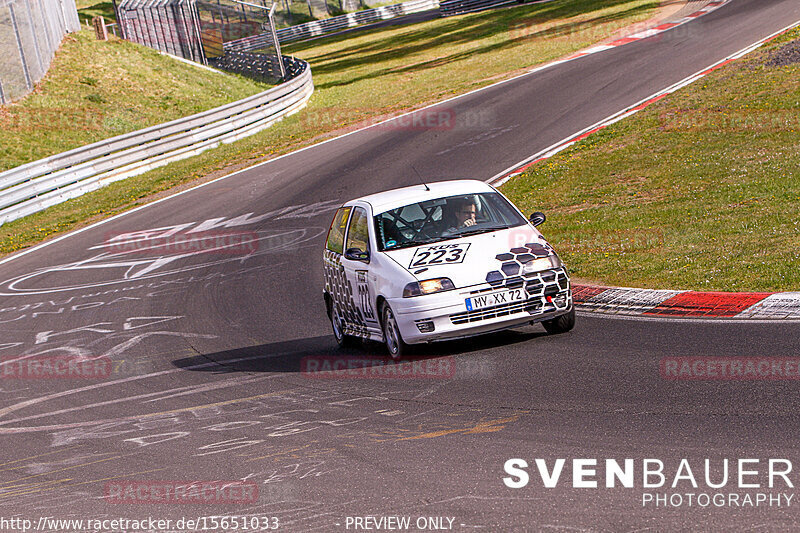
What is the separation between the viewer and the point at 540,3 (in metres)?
54.9

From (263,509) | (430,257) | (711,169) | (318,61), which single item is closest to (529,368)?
(430,257)

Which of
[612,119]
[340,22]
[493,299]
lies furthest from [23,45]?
[340,22]

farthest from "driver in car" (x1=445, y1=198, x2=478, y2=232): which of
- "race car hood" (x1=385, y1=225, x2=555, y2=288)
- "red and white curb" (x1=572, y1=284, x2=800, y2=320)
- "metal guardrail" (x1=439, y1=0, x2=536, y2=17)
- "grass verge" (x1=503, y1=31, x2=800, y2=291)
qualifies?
"metal guardrail" (x1=439, y1=0, x2=536, y2=17)

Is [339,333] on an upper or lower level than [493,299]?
lower

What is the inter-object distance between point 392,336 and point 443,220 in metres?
1.46

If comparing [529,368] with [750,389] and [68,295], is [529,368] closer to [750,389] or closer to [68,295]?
[750,389]

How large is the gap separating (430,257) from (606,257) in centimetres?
445

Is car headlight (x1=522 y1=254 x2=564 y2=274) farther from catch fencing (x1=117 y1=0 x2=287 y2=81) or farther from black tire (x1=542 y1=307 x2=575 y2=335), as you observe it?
catch fencing (x1=117 y1=0 x2=287 y2=81)

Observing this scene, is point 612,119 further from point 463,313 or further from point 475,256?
point 463,313

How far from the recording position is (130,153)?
1118 inches

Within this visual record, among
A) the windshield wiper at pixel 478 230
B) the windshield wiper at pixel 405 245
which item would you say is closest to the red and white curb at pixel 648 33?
the windshield wiper at pixel 478 230

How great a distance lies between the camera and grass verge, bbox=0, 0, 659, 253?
84.4ft

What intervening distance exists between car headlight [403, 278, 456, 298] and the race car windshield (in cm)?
81

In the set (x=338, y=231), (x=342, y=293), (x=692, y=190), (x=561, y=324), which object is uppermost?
(x=338, y=231)
